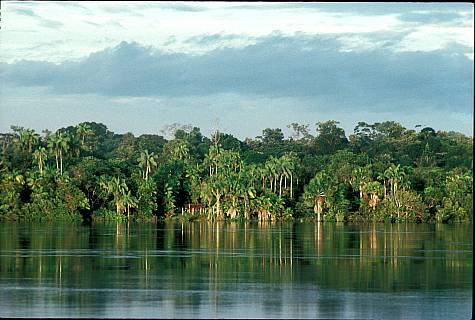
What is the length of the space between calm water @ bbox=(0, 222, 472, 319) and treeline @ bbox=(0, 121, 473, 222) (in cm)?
1820

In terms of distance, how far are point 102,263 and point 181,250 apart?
19.3 feet

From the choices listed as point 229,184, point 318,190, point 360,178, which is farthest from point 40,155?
point 360,178

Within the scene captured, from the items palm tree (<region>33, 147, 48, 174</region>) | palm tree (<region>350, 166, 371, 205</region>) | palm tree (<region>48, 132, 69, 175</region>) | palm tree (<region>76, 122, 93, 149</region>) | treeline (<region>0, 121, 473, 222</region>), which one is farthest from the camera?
palm tree (<region>76, 122, 93, 149</region>)

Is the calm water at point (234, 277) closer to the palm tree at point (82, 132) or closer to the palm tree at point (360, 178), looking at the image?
the palm tree at point (360, 178)

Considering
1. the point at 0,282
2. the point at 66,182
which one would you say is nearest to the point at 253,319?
the point at 0,282

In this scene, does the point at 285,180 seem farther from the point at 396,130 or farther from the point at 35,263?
the point at 35,263

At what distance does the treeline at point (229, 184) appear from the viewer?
59062 mm

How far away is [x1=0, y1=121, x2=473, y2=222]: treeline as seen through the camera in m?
59.1

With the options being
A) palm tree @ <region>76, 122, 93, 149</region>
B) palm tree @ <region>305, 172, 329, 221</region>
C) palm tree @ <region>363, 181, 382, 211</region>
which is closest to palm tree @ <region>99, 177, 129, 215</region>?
palm tree @ <region>305, 172, 329, 221</region>

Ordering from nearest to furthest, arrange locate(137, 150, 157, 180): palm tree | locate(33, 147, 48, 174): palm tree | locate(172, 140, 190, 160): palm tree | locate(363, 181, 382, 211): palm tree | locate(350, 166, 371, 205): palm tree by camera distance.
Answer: locate(33, 147, 48, 174): palm tree
locate(363, 181, 382, 211): palm tree
locate(350, 166, 371, 205): palm tree
locate(137, 150, 157, 180): palm tree
locate(172, 140, 190, 160): palm tree

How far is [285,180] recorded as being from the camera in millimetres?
67500

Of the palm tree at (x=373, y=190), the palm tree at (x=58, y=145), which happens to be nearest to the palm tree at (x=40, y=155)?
the palm tree at (x=58, y=145)

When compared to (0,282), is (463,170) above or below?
above

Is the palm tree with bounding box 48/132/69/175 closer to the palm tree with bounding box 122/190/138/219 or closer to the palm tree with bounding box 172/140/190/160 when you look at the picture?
the palm tree with bounding box 122/190/138/219
